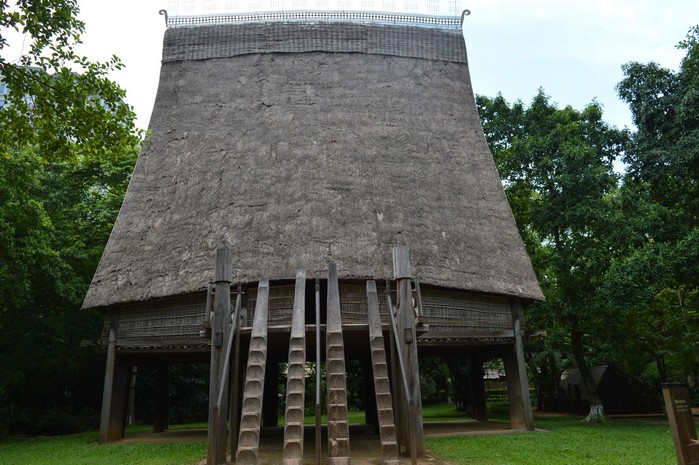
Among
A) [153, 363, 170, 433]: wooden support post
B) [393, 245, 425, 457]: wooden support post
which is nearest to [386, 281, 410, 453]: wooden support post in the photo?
[393, 245, 425, 457]: wooden support post

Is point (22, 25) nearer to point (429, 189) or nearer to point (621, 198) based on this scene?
point (429, 189)

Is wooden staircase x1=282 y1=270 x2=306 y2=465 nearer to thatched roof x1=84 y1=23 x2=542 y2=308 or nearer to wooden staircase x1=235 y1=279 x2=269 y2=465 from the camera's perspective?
wooden staircase x1=235 y1=279 x2=269 y2=465

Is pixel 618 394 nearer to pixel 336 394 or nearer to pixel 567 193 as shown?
pixel 567 193

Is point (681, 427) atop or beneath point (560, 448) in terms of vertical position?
atop

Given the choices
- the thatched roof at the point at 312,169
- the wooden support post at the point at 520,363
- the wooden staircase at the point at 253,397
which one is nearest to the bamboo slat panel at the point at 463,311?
the wooden support post at the point at 520,363

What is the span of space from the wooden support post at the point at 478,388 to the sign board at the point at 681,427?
31.5 ft

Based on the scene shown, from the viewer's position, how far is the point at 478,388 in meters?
14.7

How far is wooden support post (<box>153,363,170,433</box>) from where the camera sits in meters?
13.8

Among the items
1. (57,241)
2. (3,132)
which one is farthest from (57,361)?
(3,132)

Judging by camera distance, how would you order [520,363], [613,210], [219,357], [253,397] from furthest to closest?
1. [613,210]
2. [520,363]
3. [219,357]
4. [253,397]

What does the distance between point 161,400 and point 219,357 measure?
8432 millimetres

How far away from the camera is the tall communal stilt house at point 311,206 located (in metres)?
10.0

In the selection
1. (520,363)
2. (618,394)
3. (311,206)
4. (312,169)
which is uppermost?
(312,169)

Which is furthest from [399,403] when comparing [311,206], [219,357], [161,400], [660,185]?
[660,185]
